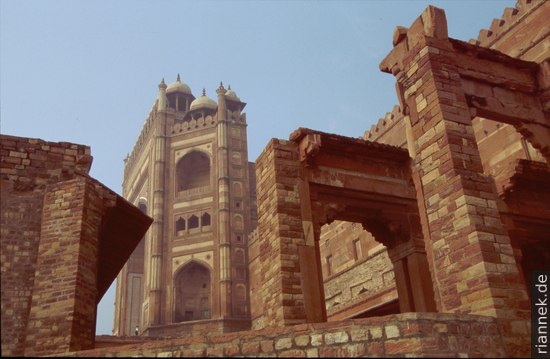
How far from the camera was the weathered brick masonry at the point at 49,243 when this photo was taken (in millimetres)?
8148

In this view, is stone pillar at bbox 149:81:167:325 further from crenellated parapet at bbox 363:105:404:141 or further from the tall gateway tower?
crenellated parapet at bbox 363:105:404:141

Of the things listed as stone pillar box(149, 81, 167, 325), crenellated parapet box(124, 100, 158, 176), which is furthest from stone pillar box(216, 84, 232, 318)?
crenellated parapet box(124, 100, 158, 176)

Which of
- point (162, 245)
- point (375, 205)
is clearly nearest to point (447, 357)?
point (375, 205)

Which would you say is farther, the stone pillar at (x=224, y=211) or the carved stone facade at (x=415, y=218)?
the stone pillar at (x=224, y=211)

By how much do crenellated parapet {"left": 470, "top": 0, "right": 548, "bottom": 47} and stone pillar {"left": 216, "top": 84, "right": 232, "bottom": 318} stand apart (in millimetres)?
24639

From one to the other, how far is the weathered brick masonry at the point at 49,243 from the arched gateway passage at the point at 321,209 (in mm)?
3248

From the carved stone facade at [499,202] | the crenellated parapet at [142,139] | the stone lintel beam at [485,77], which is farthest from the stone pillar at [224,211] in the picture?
the stone lintel beam at [485,77]

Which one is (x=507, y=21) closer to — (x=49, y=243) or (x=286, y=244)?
(x=286, y=244)

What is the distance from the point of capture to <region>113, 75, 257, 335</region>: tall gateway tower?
36.5 metres

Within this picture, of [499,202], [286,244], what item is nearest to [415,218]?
[499,202]

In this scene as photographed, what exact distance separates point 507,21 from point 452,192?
31.8 ft

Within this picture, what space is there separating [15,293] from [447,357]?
675cm

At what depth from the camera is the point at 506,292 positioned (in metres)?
7.23

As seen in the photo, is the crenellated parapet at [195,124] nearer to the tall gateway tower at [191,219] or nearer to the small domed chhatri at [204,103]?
the tall gateway tower at [191,219]
